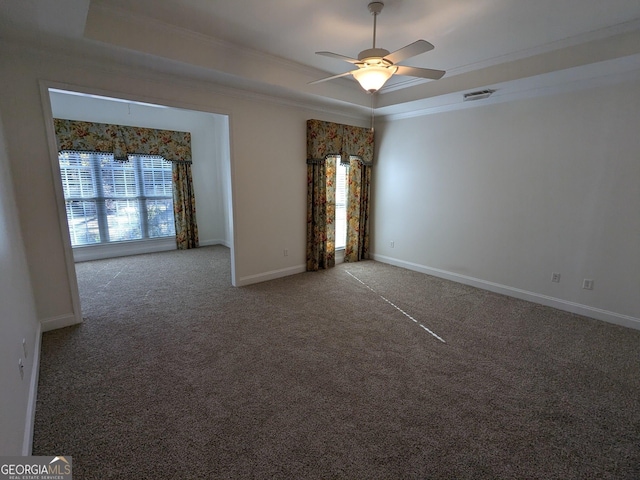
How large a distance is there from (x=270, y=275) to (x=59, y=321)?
8.11 ft

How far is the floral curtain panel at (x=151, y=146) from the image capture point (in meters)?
5.05

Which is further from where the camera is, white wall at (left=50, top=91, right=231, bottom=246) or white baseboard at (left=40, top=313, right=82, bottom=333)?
white wall at (left=50, top=91, right=231, bottom=246)

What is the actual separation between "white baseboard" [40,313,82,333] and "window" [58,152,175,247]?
297cm

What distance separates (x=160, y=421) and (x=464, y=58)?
451 centimetres

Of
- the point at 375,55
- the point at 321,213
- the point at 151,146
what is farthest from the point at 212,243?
the point at 375,55

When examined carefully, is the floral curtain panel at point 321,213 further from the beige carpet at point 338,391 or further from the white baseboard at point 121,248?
the white baseboard at point 121,248

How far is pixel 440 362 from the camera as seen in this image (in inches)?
100

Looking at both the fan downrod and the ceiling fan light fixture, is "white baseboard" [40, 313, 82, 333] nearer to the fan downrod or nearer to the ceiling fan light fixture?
the ceiling fan light fixture

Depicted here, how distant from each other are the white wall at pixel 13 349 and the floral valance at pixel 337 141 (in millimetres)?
3362

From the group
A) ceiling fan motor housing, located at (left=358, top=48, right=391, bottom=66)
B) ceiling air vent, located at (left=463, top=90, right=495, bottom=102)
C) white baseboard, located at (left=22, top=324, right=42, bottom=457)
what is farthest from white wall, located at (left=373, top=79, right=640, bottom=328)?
white baseboard, located at (left=22, top=324, right=42, bottom=457)

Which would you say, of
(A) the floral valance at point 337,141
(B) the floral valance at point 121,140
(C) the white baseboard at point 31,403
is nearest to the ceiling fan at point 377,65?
(A) the floral valance at point 337,141

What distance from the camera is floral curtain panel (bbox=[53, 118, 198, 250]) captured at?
5.05 metres

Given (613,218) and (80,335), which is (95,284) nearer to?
(80,335)

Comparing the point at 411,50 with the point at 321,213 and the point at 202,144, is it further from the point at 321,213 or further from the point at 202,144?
the point at 202,144
